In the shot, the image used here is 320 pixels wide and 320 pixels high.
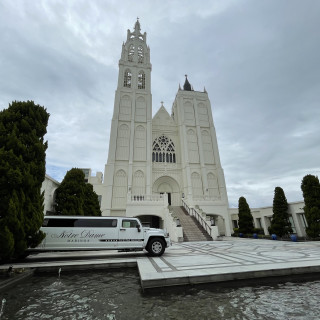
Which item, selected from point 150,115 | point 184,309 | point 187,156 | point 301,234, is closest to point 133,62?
point 150,115

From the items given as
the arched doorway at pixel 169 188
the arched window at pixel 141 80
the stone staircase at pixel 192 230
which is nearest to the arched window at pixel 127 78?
the arched window at pixel 141 80

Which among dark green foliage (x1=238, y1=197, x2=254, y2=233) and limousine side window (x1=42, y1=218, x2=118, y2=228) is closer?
limousine side window (x1=42, y1=218, x2=118, y2=228)

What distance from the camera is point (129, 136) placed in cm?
2628

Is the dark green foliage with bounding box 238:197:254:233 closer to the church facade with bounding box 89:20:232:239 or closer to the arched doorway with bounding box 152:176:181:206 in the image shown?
the church facade with bounding box 89:20:232:239

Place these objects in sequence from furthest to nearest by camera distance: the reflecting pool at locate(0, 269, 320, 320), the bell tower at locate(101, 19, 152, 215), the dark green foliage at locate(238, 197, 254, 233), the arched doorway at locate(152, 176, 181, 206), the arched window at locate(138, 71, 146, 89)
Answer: the arched window at locate(138, 71, 146, 89)
the arched doorway at locate(152, 176, 181, 206)
the bell tower at locate(101, 19, 152, 215)
the dark green foliage at locate(238, 197, 254, 233)
the reflecting pool at locate(0, 269, 320, 320)

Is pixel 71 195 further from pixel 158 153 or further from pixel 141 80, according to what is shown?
pixel 141 80

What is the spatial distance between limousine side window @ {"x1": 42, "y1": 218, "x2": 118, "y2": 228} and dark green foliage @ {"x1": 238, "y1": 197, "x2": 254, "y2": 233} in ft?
55.8

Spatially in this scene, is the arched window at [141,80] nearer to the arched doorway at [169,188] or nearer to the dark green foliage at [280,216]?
the arched doorway at [169,188]

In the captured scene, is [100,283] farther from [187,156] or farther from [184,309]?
[187,156]

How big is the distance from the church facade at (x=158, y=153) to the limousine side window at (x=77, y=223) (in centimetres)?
1264

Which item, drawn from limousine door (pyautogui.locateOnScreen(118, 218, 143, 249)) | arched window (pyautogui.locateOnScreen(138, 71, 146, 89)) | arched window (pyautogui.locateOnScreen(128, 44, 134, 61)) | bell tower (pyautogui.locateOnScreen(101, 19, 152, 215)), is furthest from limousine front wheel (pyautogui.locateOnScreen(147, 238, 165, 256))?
arched window (pyautogui.locateOnScreen(128, 44, 134, 61))

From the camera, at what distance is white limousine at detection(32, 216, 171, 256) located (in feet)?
22.5

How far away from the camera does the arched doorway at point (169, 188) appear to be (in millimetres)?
25812

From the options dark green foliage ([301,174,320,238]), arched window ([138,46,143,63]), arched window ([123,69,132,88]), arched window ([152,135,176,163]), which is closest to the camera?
dark green foliage ([301,174,320,238])
